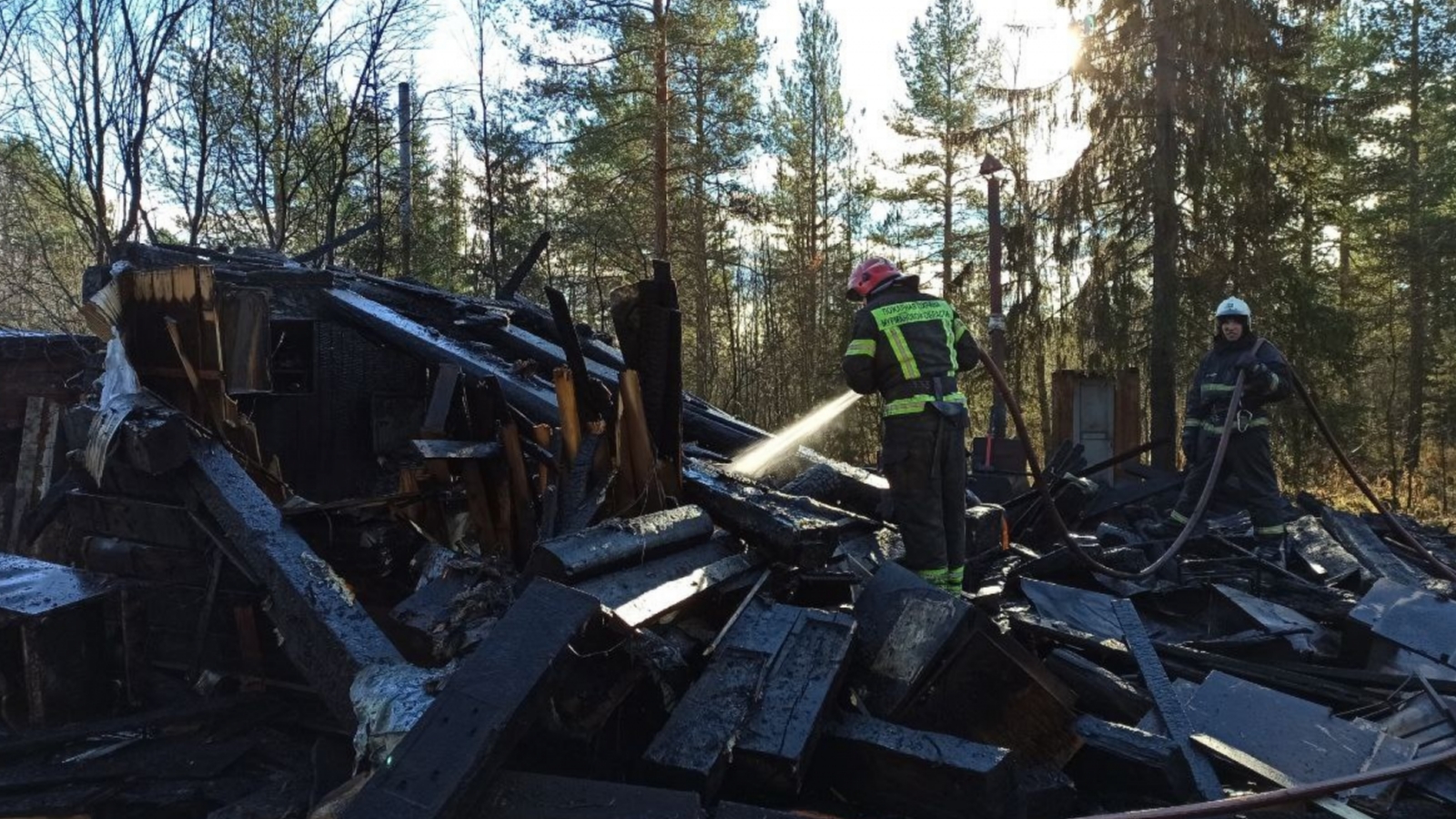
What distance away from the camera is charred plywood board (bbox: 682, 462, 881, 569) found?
13.8 ft

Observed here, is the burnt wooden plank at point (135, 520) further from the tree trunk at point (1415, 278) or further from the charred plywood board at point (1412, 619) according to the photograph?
the tree trunk at point (1415, 278)

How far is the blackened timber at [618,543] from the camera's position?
342 centimetres

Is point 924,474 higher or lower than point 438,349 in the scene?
lower

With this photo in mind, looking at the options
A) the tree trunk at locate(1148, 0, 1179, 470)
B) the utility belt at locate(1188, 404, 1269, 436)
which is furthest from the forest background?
the utility belt at locate(1188, 404, 1269, 436)

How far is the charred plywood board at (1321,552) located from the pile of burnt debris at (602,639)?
0.12 feet

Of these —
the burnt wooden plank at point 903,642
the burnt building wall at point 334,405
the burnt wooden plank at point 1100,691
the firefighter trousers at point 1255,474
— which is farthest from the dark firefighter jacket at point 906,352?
the burnt building wall at point 334,405

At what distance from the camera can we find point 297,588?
12.1 ft

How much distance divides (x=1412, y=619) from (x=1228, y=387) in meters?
2.93

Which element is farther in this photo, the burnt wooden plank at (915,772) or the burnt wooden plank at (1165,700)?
the burnt wooden plank at (1165,700)

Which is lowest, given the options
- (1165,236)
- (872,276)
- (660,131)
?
(872,276)

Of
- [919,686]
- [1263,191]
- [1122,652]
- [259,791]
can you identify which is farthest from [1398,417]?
[259,791]

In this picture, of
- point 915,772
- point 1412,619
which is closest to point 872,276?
point 915,772

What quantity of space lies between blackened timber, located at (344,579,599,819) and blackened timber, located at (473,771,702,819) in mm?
67

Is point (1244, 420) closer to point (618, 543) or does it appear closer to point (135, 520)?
point (618, 543)
